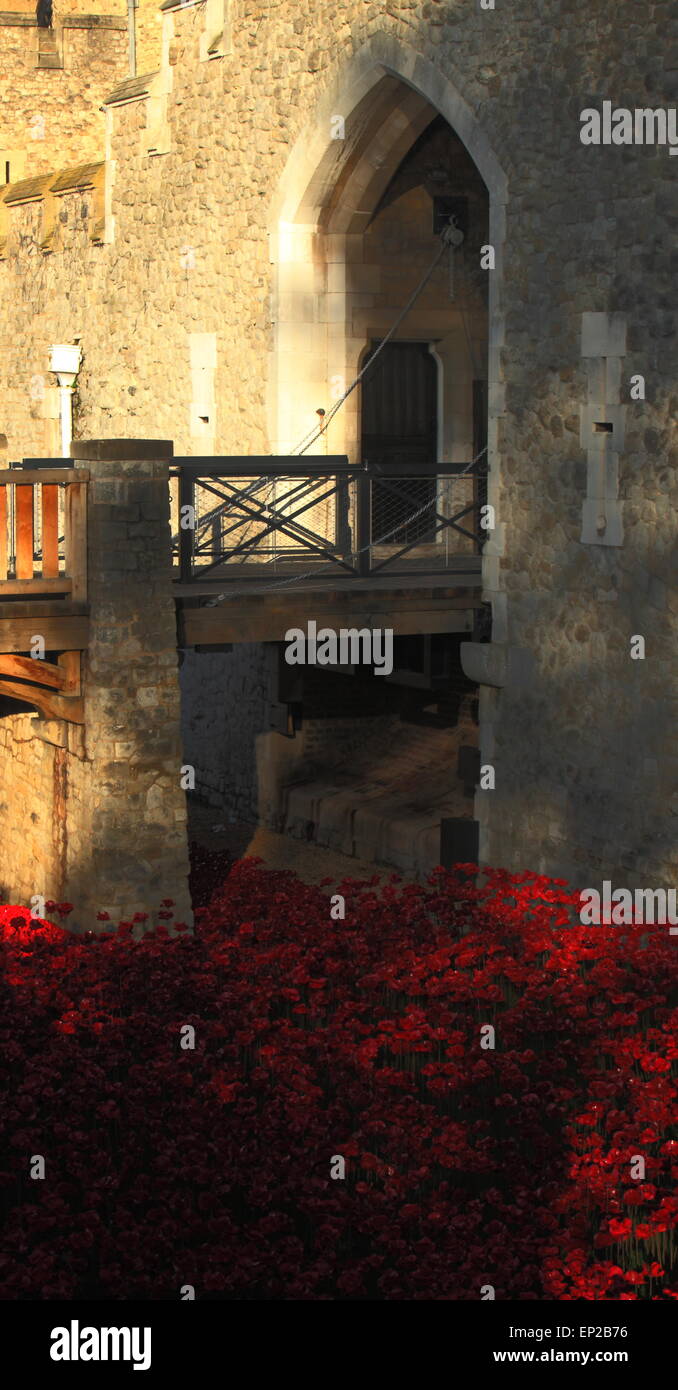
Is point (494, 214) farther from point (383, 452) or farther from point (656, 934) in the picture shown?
point (656, 934)

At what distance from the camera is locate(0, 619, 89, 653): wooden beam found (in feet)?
38.7

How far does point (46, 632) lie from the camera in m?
11.9

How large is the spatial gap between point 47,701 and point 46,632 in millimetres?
652

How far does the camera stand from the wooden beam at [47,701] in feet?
39.7

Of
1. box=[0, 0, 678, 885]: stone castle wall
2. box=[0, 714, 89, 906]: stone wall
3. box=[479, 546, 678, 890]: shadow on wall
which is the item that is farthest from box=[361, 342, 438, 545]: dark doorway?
box=[0, 714, 89, 906]: stone wall

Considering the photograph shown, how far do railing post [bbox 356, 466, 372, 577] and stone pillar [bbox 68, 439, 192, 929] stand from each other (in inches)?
79.2

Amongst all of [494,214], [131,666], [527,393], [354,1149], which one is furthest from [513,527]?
[354,1149]

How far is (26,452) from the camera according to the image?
22656 mm

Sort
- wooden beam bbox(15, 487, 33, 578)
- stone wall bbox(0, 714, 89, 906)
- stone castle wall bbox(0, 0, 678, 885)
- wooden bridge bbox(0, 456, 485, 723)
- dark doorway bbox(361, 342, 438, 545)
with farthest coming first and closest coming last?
dark doorway bbox(361, 342, 438, 545), stone wall bbox(0, 714, 89, 906), wooden beam bbox(15, 487, 33, 578), wooden bridge bbox(0, 456, 485, 723), stone castle wall bbox(0, 0, 678, 885)

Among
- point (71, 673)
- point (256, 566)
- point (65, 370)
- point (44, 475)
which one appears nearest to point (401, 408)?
point (256, 566)

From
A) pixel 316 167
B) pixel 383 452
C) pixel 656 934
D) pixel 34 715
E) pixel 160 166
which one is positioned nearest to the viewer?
pixel 656 934

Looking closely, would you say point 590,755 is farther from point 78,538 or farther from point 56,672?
point 78,538

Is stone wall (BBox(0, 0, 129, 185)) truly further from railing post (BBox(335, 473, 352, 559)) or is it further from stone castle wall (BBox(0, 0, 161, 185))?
railing post (BBox(335, 473, 352, 559))

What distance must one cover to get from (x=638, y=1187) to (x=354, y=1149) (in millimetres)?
1241
